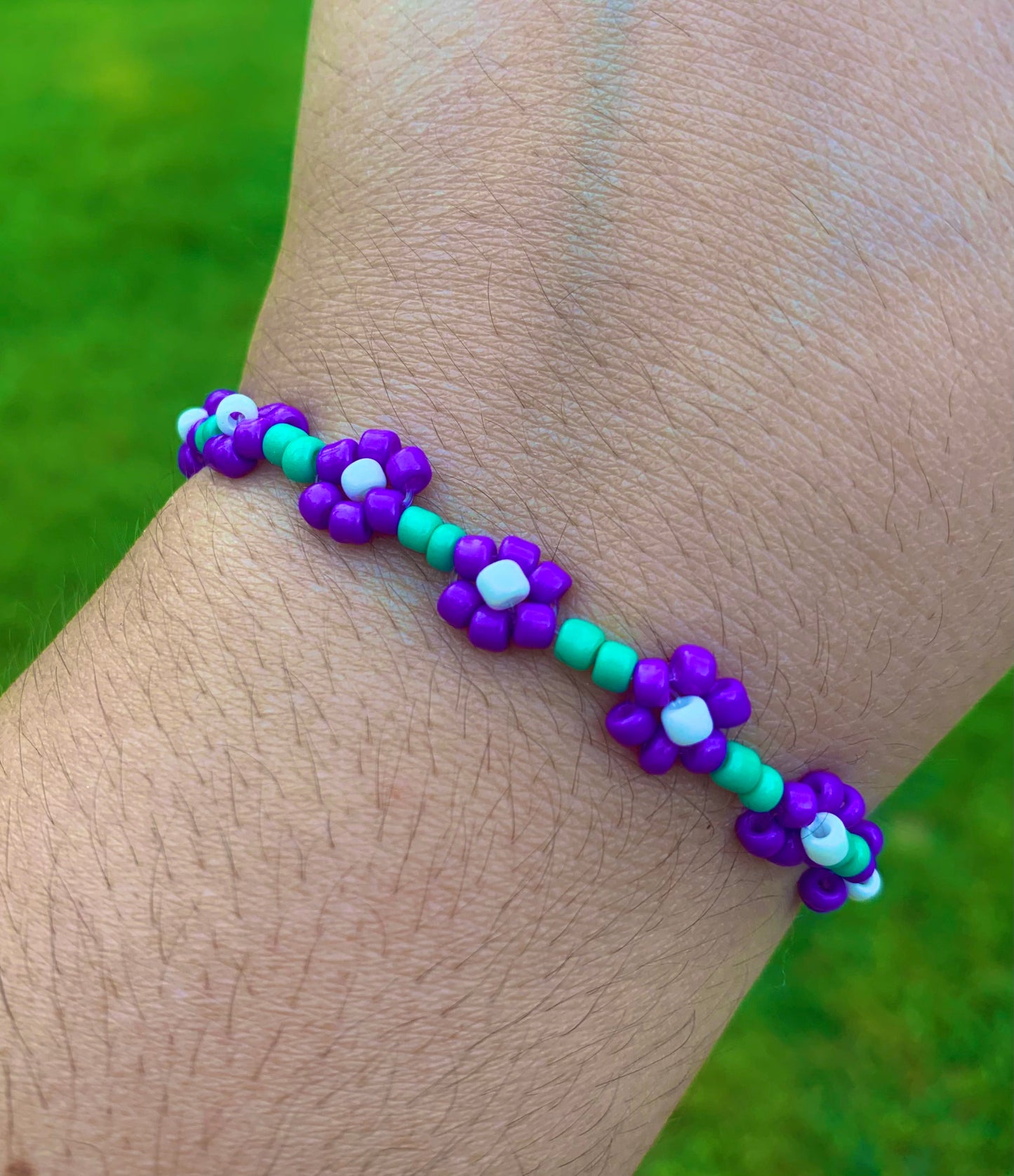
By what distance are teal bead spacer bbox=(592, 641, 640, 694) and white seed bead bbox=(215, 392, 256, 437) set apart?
1.49ft

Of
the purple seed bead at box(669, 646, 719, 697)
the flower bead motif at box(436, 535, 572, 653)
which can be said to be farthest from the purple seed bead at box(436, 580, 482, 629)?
the purple seed bead at box(669, 646, 719, 697)

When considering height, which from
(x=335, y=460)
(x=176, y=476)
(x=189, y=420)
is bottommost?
(x=176, y=476)

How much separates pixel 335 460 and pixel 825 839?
2.09 feet

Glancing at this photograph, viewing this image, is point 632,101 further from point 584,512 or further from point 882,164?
point 584,512

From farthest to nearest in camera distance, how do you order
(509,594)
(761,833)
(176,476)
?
(176,476) → (761,833) → (509,594)

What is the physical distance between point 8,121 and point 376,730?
4007 mm

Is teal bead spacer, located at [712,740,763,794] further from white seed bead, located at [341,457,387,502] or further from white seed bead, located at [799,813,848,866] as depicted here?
white seed bead, located at [341,457,387,502]

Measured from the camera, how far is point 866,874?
1172 millimetres

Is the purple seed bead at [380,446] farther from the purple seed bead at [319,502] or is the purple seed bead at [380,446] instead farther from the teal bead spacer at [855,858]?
the teal bead spacer at [855,858]

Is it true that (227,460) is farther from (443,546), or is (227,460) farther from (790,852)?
(790,852)

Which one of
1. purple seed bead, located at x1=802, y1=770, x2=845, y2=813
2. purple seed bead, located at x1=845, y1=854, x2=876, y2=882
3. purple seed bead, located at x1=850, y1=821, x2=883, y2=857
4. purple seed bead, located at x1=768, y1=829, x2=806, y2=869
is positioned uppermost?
purple seed bead, located at x1=802, y1=770, x2=845, y2=813

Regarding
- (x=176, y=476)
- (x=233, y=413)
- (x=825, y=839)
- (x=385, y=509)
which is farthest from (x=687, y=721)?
(x=176, y=476)

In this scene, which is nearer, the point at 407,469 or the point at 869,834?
the point at 407,469

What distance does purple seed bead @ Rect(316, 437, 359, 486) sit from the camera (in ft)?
3.35
